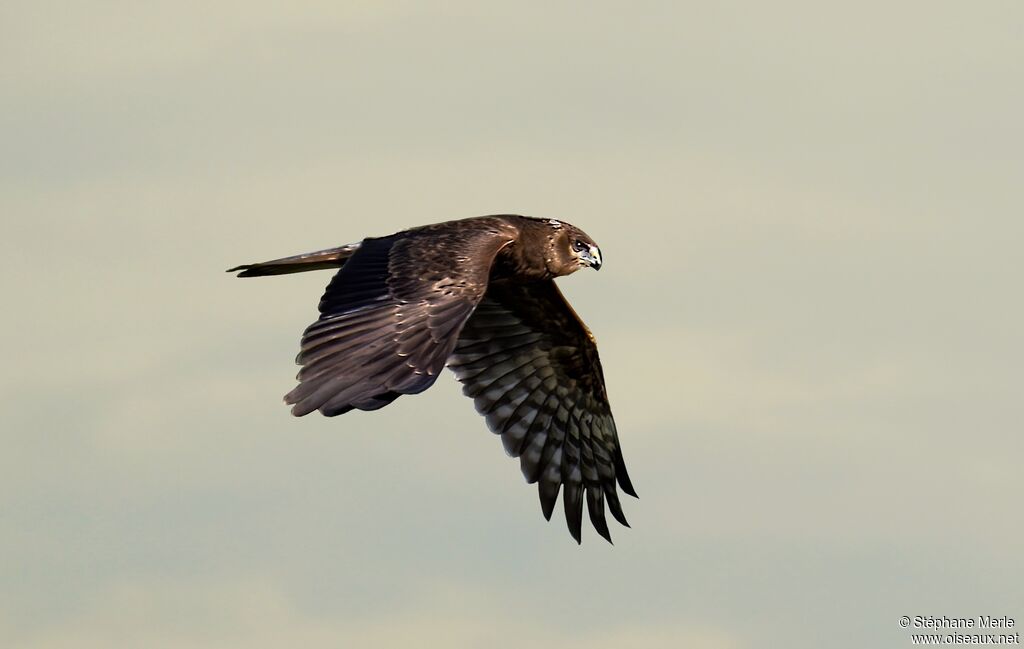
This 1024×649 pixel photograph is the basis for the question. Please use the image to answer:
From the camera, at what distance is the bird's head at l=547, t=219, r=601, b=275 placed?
16.5 metres

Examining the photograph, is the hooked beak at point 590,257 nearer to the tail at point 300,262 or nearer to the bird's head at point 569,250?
the bird's head at point 569,250

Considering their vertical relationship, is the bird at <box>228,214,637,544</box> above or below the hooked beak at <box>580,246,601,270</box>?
below

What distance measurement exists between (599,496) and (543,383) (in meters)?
1.16

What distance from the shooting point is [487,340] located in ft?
59.2

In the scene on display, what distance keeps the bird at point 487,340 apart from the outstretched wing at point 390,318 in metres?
0.01

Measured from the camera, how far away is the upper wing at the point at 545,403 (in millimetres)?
18016

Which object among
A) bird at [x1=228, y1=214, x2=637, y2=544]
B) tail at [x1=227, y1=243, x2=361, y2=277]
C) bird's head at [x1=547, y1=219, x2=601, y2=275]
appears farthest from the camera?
bird's head at [x1=547, y1=219, x2=601, y2=275]

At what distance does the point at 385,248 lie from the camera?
14922mm

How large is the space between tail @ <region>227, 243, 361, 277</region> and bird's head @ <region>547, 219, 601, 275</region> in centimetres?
183

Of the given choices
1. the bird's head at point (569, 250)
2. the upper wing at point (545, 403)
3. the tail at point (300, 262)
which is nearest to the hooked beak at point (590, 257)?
the bird's head at point (569, 250)

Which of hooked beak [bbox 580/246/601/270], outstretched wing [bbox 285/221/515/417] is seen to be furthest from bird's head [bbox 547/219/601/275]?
outstretched wing [bbox 285/221/515/417]

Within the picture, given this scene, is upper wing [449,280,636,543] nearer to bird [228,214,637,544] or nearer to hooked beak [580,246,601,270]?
bird [228,214,637,544]

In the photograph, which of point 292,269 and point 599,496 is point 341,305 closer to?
point 292,269

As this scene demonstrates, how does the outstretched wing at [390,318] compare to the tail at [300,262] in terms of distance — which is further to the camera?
the tail at [300,262]
